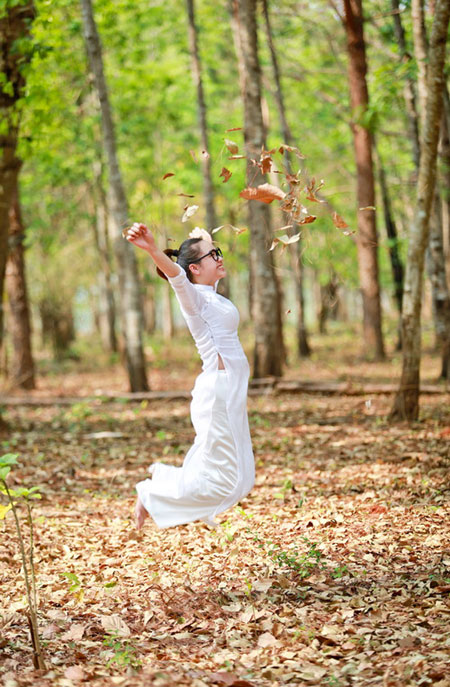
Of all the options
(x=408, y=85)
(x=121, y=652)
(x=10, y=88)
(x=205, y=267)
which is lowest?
(x=121, y=652)

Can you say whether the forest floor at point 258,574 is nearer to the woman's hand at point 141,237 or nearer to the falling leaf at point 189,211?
the woman's hand at point 141,237

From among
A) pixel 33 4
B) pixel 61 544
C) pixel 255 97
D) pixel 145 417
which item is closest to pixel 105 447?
pixel 145 417

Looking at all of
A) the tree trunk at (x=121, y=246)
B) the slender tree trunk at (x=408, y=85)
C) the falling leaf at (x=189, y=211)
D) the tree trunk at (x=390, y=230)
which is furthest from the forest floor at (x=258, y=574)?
the tree trunk at (x=390, y=230)

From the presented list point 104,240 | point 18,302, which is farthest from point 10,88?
point 104,240

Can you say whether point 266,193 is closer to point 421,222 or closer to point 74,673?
point 74,673

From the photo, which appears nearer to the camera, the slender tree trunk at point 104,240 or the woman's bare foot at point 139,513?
the woman's bare foot at point 139,513

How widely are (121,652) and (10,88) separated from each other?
7.15 metres

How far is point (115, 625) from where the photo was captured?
170 inches

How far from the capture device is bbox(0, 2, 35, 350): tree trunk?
889cm

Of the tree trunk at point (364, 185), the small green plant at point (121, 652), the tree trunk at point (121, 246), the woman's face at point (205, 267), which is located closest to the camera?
the small green plant at point (121, 652)

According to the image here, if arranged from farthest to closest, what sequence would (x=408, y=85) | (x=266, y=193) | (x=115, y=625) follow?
(x=408, y=85) → (x=266, y=193) → (x=115, y=625)

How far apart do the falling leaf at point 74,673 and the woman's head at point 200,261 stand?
2361 mm

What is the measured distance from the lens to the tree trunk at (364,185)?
16266mm

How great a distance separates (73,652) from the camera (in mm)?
3990
